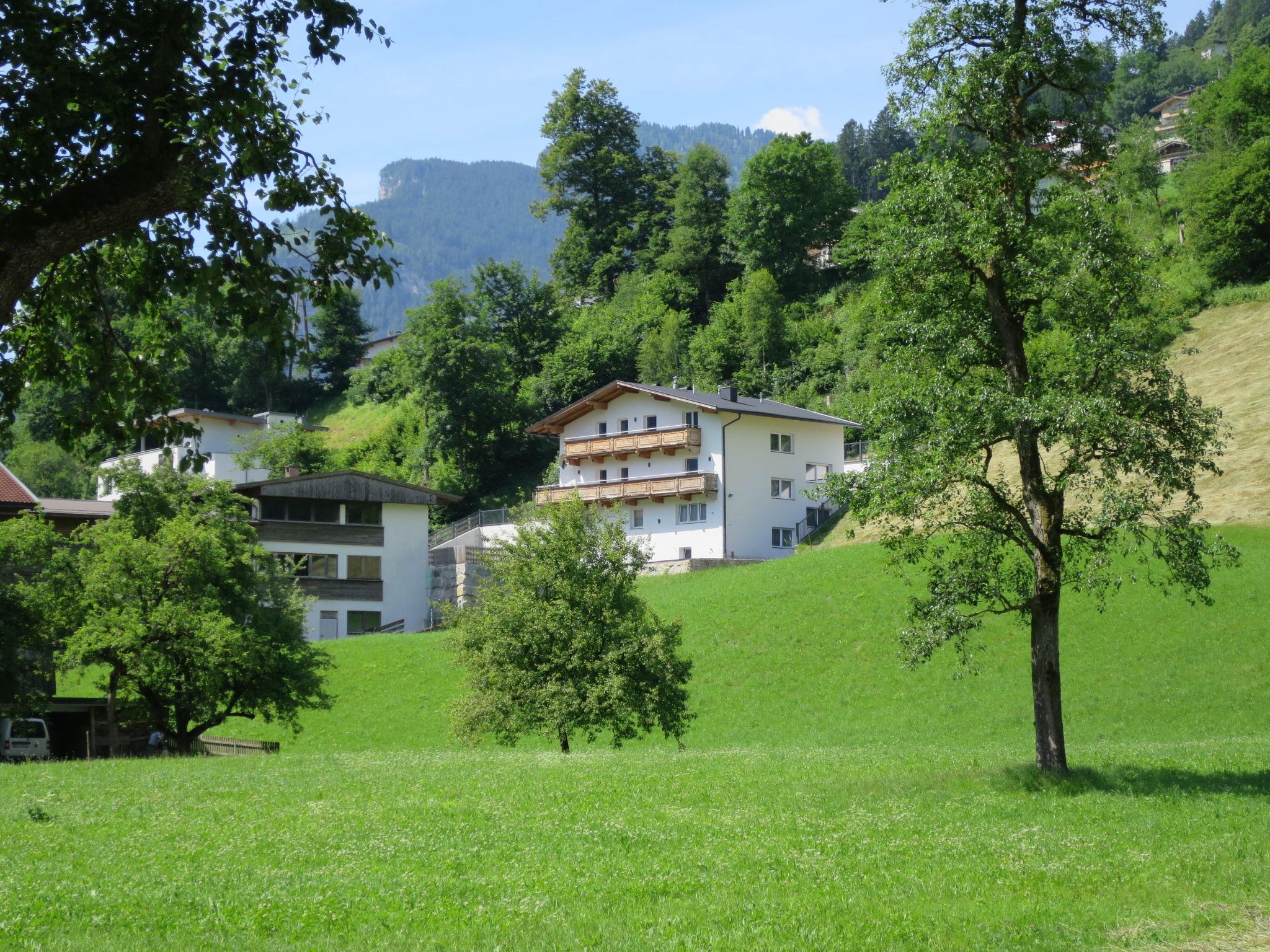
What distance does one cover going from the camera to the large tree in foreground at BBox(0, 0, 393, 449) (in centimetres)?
877

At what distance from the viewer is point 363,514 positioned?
67.9m

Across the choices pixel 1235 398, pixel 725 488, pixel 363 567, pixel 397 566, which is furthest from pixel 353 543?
pixel 1235 398

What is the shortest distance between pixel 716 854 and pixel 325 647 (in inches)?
1765

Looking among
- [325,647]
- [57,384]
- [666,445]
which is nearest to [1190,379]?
[666,445]

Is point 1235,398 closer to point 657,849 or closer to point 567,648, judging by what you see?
point 567,648

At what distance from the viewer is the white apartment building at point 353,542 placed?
2562 inches

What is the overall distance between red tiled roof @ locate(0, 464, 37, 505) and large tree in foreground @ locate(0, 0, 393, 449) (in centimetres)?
3484

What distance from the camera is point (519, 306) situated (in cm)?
10438

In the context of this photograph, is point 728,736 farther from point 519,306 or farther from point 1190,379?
point 519,306

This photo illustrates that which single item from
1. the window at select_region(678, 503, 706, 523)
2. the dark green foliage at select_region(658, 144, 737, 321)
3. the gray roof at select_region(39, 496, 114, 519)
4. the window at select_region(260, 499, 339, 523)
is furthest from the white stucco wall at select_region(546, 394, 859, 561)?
the dark green foliage at select_region(658, 144, 737, 321)

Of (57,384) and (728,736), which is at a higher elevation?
(57,384)

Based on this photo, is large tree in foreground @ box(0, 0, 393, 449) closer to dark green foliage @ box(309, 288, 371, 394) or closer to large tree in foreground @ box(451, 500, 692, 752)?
large tree in foreground @ box(451, 500, 692, 752)

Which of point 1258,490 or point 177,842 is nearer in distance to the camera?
point 177,842

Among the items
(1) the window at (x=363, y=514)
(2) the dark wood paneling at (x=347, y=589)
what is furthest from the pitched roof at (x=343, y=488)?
(2) the dark wood paneling at (x=347, y=589)
